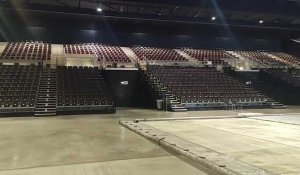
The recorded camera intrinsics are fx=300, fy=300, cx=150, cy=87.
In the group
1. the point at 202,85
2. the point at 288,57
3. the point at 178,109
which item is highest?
the point at 288,57

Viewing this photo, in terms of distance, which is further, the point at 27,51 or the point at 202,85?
the point at 27,51

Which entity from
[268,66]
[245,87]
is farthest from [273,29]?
[245,87]

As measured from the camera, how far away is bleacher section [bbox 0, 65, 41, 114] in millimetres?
14780

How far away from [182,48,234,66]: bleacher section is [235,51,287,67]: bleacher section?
202 centimetres

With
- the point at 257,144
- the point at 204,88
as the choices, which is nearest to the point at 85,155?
the point at 257,144

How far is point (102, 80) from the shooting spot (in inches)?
744

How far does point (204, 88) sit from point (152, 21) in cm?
898

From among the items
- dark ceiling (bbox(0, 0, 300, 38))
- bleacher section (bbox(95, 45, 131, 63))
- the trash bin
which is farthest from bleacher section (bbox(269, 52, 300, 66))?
the trash bin

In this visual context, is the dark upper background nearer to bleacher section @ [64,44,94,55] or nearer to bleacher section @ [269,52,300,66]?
bleacher section @ [64,44,94,55]

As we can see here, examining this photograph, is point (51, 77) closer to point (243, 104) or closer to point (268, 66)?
point (243, 104)

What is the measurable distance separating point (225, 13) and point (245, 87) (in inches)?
331

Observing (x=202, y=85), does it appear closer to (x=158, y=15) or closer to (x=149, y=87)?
(x=149, y=87)

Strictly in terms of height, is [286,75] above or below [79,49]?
below

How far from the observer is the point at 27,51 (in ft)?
71.7
